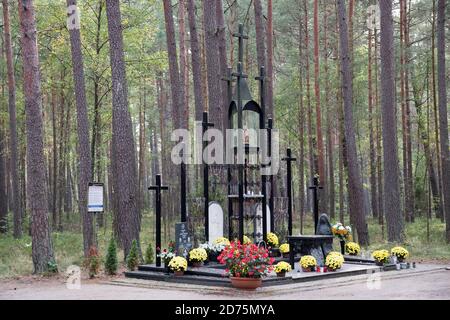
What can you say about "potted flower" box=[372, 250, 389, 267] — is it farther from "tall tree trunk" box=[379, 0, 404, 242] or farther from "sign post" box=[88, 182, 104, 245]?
"sign post" box=[88, 182, 104, 245]

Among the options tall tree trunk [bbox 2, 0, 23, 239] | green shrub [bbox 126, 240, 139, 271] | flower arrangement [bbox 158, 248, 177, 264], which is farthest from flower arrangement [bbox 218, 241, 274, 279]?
tall tree trunk [bbox 2, 0, 23, 239]

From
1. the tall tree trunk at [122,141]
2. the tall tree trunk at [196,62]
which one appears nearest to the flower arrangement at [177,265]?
the tall tree trunk at [122,141]

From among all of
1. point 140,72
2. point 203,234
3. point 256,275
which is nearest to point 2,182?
point 140,72

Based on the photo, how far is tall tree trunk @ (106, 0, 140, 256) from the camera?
53.5 ft

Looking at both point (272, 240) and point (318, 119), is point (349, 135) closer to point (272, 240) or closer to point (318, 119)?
point (272, 240)

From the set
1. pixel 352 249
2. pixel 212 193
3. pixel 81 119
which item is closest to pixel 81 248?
pixel 81 119

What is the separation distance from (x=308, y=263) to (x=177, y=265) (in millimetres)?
2998

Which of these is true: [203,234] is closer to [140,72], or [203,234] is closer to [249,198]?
[249,198]

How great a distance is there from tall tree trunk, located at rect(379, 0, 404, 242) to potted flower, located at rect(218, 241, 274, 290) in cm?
882

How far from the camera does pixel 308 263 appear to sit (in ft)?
46.3

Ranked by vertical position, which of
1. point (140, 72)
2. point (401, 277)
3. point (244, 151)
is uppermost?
point (140, 72)

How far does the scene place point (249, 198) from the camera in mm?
15750

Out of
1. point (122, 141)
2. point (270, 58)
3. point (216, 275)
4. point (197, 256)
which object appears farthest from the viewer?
point (270, 58)
